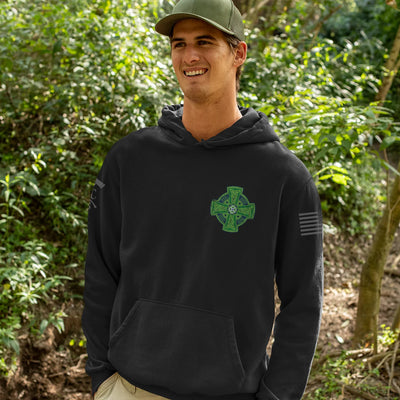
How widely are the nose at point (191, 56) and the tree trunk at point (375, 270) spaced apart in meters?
2.73

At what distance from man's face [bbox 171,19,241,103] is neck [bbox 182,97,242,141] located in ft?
0.19

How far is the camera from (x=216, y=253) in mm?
1734

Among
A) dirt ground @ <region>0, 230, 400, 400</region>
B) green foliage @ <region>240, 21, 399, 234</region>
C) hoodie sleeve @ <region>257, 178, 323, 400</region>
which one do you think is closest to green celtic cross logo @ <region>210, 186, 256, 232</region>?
hoodie sleeve @ <region>257, 178, 323, 400</region>

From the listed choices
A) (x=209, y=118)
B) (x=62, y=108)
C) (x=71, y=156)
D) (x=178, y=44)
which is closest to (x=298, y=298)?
(x=209, y=118)

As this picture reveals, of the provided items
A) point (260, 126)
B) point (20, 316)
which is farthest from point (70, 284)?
point (260, 126)

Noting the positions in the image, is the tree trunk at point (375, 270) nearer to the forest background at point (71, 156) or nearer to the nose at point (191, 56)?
the forest background at point (71, 156)

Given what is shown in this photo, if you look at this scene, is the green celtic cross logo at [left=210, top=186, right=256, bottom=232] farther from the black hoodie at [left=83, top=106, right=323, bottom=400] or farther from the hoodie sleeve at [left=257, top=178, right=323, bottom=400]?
the hoodie sleeve at [left=257, top=178, right=323, bottom=400]

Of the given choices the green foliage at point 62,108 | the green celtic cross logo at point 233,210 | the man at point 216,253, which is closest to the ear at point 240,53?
the man at point 216,253

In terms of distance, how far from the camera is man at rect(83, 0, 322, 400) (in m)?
1.71

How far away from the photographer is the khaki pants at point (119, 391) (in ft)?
5.91

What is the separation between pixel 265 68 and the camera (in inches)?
224

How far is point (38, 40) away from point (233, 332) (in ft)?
12.4

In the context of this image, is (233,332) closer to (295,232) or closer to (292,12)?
(295,232)

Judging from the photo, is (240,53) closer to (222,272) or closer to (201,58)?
(201,58)
